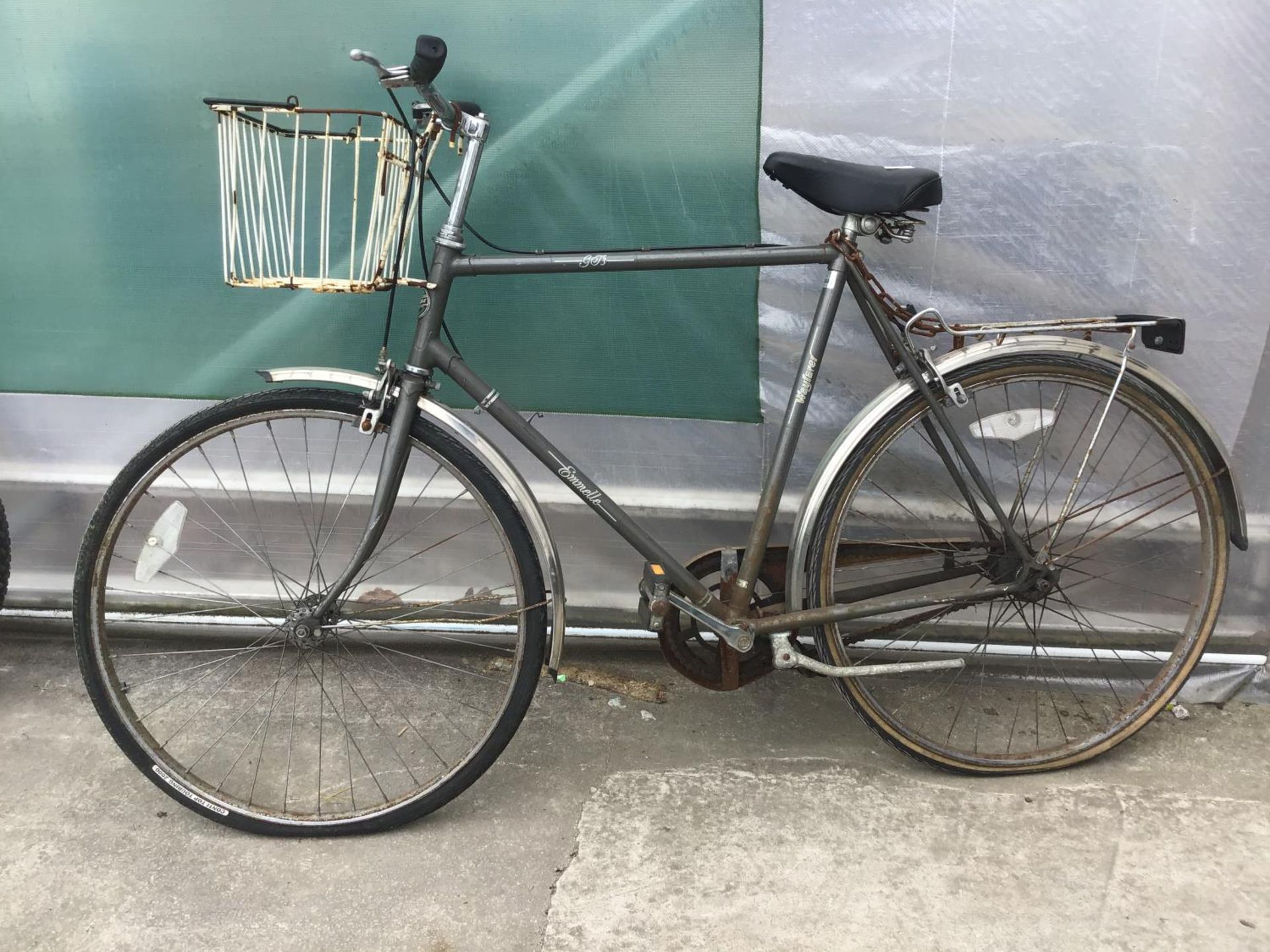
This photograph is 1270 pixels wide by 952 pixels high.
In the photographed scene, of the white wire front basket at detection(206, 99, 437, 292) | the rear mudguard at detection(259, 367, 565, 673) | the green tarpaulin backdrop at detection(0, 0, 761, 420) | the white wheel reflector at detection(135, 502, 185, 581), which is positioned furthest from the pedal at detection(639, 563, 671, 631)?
the white wheel reflector at detection(135, 502, 185, 581)

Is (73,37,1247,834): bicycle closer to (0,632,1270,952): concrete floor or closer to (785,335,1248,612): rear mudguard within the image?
(785,335,1248,612): rear mudguard

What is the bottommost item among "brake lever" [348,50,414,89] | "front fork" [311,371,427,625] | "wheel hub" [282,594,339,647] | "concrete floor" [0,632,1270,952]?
"concrete floor" [0,632,1270,952]

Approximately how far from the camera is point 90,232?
115 inches

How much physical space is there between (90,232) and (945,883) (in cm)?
295

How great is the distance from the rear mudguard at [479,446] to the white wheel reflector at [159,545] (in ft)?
1.55

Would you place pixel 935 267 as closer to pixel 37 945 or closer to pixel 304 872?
pixel 304 872

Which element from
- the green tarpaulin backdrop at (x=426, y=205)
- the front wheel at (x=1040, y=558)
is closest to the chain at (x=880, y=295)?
the front wheel at (x=1040, y=558)

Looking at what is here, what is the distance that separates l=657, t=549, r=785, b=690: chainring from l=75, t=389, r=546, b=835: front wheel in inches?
16.4

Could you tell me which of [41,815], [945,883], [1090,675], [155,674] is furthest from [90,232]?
[1090,675]

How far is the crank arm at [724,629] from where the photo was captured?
254cm

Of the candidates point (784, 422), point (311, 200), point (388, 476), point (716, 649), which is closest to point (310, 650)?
point (388, 476)

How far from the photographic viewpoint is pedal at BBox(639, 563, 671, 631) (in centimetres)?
257

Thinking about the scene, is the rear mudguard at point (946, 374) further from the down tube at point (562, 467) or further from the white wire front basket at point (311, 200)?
the white wire front basket at point (311, 200)

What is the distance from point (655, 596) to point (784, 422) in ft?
1.84
